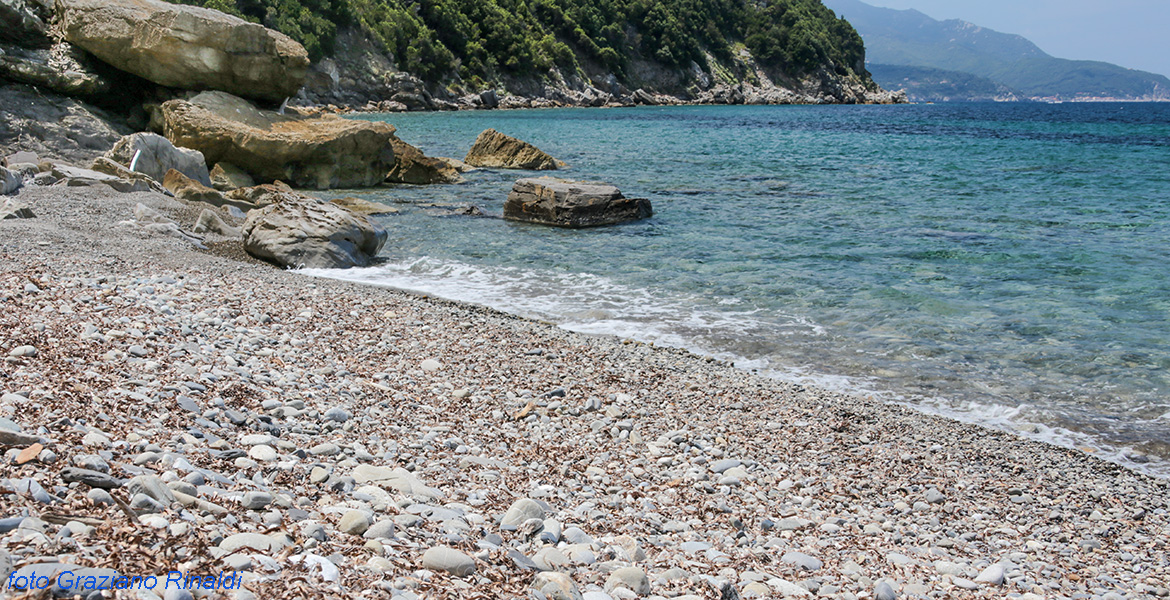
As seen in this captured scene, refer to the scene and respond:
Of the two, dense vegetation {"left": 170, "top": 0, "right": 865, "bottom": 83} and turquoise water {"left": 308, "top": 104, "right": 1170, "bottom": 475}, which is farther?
dense vegetation {"left": 170, "top": 0, "right": 865, "bottom": 83}

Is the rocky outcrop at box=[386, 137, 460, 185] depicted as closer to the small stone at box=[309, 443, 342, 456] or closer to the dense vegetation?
the small stone at box=[309, 443, 342, 456]

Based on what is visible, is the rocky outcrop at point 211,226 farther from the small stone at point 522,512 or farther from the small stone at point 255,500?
the small stone at point 522,512

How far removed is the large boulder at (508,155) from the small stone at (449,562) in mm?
22350

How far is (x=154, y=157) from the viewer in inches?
575

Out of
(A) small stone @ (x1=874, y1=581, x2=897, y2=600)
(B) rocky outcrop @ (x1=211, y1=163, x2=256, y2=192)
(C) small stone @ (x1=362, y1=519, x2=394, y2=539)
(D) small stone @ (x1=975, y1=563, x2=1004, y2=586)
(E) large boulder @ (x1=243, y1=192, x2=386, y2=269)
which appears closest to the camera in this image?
(C) small stone @ (x1=362, y1=519, x2=394, y2=539)

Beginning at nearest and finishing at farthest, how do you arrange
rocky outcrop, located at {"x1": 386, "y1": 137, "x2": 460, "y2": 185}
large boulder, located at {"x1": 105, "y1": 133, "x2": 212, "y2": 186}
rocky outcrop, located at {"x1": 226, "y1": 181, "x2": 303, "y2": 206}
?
large boulder, located at {"x1": 105, "y1": 133, "x2": 212, "y2": 186}, rocky outcrop, located at {"x1": 226, "y1": 181, "x2": 303, "y2": 206}, rocky outcrop, located at {"x1": 386, "y1": 137, "x2": 460, "y2": 185}

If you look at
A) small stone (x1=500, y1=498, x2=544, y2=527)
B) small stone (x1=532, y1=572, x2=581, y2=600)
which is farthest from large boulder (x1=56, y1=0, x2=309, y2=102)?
small stone (x1=532, y1=572, x2=581, y2=600)

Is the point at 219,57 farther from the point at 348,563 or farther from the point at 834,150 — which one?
the point at 834,150

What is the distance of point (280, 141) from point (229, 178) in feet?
4.58

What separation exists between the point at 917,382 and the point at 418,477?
481 cm

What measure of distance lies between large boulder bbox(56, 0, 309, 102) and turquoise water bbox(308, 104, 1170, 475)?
3.98 meters

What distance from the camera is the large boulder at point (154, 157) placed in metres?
14.3

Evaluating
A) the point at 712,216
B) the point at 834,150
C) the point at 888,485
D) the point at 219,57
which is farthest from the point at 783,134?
the point at 888,485

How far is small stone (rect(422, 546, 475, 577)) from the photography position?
3.15 metres
